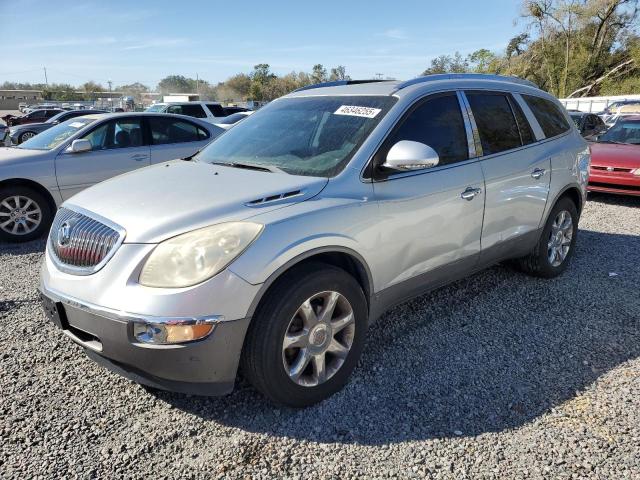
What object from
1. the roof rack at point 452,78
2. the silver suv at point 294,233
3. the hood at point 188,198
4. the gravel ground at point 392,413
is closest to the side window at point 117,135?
the gravel ground at point 392,413

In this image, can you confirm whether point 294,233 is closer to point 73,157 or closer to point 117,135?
point 73,157

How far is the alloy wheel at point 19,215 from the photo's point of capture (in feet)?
20.0

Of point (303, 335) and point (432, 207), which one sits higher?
point (432, 207)

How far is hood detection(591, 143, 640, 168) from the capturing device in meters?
8.07

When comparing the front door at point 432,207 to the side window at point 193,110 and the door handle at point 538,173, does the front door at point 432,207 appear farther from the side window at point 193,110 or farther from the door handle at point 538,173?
the side window at point 193,110

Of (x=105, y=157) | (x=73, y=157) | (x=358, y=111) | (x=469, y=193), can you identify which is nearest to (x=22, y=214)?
(x=73, y=157)

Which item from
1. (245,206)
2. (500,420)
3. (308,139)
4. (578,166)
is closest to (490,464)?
(500,420)

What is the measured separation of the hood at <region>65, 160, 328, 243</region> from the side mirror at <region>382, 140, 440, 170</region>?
0.42 meters

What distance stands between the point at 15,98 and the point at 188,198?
86518 millimetres

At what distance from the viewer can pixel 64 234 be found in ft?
8.95

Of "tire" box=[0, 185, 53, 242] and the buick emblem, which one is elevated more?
the buick emblem

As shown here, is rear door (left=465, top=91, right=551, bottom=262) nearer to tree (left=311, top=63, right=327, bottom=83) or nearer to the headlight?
the headlight

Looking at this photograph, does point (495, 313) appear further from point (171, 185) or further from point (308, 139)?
point (171, 185)

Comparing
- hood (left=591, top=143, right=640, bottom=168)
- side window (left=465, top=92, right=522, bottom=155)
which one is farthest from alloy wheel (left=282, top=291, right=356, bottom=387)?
hood (left=591, top=143, right=640, bottom=168)
